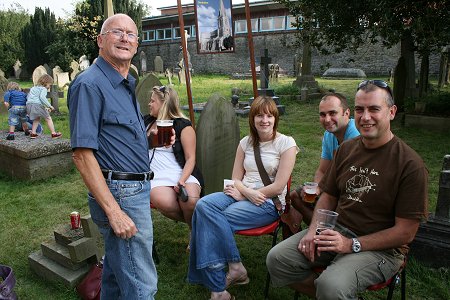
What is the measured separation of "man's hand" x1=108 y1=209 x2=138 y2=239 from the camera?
185cm

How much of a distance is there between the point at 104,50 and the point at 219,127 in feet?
6.67

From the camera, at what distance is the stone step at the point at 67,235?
3156mm

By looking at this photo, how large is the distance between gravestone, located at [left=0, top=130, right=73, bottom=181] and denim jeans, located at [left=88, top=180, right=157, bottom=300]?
3.99 metres

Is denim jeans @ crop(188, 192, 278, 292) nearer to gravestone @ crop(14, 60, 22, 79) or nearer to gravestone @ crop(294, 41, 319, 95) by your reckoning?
gravestone @ crop(294, 41, 319, 95)

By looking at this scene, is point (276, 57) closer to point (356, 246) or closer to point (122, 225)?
point (356, 246)

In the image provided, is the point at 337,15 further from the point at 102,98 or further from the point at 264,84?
the point at 102,98

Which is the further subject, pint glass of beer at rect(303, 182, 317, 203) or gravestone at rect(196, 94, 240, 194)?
gravestone at rect(196, 94, 240, 194)

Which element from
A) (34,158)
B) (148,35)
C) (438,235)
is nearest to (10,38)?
(148,35)

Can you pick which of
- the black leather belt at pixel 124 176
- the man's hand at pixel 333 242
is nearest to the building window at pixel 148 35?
the black leather belt at pixel 124 176

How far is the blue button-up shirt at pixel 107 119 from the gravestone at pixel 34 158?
13.2ft

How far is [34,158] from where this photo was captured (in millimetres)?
5504

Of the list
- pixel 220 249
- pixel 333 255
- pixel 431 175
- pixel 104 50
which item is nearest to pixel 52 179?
pixel 220 249

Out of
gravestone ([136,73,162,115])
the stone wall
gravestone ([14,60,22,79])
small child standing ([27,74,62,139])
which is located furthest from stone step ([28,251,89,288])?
gravestone ([14,60,22,79])

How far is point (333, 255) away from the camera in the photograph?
239cm
